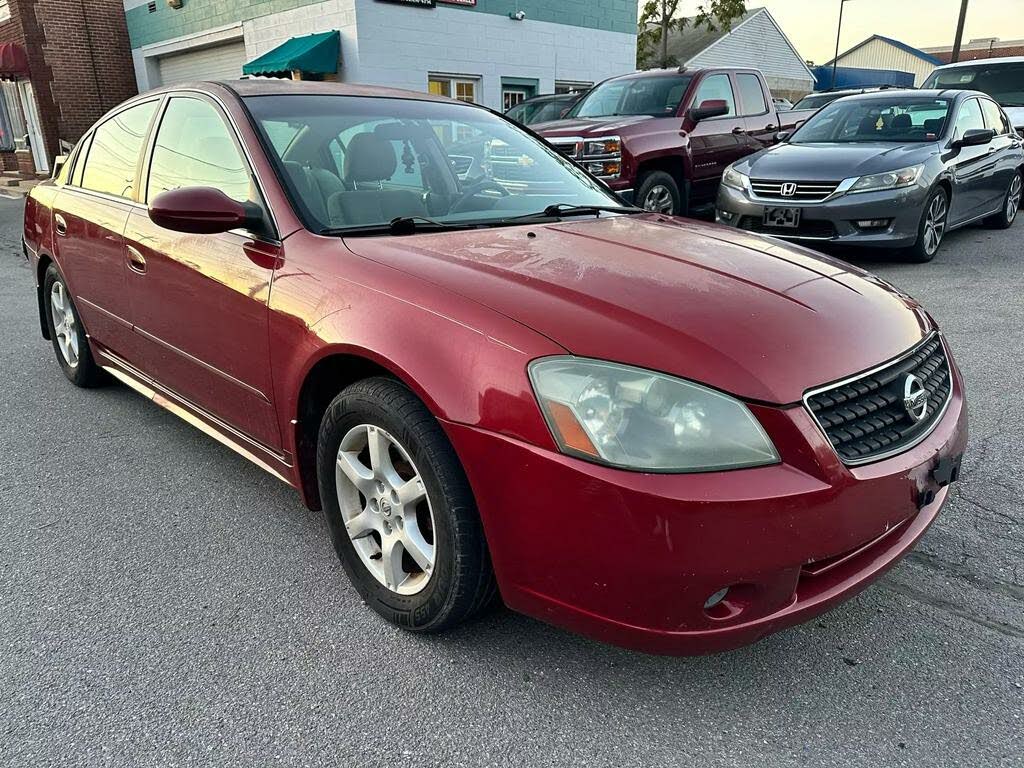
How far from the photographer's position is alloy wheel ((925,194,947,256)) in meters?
6.98

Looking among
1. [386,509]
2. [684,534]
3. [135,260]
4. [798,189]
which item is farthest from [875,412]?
[798,189]

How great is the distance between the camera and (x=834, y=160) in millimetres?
6840

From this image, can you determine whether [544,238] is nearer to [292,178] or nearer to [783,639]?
[292,178]

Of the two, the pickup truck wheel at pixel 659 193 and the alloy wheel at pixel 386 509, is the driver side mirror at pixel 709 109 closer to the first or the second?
the pickup truck wheel at pixel 659 193

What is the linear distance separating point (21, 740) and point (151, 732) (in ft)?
1.00

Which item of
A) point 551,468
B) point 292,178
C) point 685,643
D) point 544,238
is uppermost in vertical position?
point 292,178

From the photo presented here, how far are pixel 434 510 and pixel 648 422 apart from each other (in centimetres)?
63

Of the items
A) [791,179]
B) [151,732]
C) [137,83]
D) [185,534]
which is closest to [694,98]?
[791,179]

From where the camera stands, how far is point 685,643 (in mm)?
1771

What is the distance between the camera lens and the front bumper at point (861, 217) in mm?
6527

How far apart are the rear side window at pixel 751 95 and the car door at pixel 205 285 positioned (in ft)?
25.0

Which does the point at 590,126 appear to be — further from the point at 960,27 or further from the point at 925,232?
the point at 960,27

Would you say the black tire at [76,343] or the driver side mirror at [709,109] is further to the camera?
the driver side mirror at [709,109]

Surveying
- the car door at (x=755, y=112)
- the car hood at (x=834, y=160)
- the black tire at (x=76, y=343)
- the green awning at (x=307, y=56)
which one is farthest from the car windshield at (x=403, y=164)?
the green awning at (x=307, y=56)
